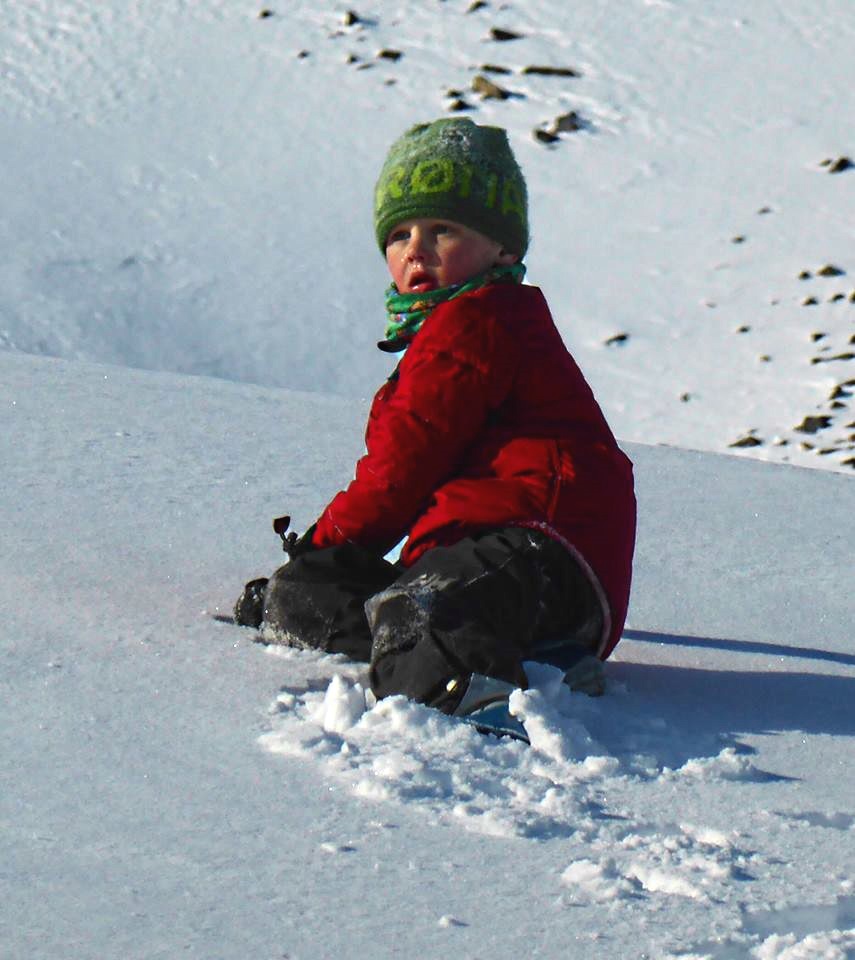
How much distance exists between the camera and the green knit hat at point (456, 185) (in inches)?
121

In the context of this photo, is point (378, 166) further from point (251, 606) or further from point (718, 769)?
point (718, 769)

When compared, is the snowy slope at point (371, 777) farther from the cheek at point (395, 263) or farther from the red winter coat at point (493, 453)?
the cheek at point (395, 263)

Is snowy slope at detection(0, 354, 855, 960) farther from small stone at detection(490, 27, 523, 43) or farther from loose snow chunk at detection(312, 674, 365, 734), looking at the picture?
small stone at detection(490, 27, 523, 43)

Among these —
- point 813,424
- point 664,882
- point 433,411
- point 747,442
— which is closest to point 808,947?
point 664,882

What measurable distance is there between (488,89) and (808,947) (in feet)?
43.0

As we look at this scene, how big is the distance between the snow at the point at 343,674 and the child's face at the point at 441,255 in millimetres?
708

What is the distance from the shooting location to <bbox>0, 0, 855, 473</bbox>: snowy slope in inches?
417

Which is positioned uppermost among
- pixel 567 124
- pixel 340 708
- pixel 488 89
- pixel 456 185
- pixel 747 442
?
pixel 456 185

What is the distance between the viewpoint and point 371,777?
2.25 m

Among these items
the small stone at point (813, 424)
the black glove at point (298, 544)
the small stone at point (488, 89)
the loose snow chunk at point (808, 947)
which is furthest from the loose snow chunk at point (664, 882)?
the small stone at point (488, 89)

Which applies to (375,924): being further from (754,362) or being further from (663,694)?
(754,362)

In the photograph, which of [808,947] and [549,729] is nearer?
[808,947]

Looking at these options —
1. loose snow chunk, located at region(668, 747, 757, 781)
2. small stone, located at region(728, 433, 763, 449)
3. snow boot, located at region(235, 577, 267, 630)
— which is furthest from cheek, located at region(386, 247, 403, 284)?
small stone, located at region(728, 433, 763, 449)

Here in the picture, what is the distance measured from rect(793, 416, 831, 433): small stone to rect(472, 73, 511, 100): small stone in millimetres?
5122
